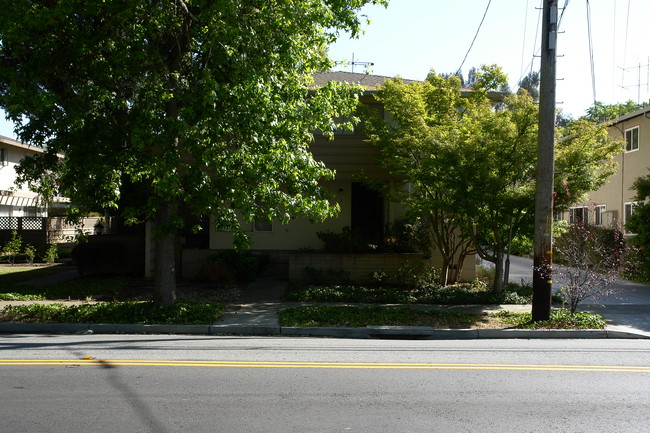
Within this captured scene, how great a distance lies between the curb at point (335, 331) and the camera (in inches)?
410

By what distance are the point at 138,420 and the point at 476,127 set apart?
35.3 feet

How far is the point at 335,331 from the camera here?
10570 millimetres

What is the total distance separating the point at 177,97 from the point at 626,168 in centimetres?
1933

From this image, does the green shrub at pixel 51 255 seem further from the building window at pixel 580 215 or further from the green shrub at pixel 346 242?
the building window at pixel 580 215

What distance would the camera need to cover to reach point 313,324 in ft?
36.0

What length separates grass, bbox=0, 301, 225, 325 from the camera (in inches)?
426

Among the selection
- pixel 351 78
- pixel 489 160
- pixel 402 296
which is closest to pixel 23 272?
pixel 402 296

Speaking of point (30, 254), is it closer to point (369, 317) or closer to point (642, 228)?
point (369, 317)

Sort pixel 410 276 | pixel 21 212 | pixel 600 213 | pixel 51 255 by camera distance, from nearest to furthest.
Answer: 1. pixel 410 276
2. pixel 51 255
3. pixel 600 213
4. pixel 21 212

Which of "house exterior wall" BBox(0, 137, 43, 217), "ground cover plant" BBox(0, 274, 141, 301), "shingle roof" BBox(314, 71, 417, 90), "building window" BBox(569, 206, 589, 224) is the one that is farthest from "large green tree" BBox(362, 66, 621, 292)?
"house exterior wall" BBox(0, 137, 43, 217)

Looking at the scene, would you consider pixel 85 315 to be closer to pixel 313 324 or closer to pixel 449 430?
pixel 313 324

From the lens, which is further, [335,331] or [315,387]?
[335,331]

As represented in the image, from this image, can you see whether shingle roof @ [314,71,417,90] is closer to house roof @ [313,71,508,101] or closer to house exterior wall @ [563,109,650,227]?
house roof @ [313,71,508,101]

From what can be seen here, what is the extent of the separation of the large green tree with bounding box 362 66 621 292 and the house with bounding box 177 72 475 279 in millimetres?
2269
